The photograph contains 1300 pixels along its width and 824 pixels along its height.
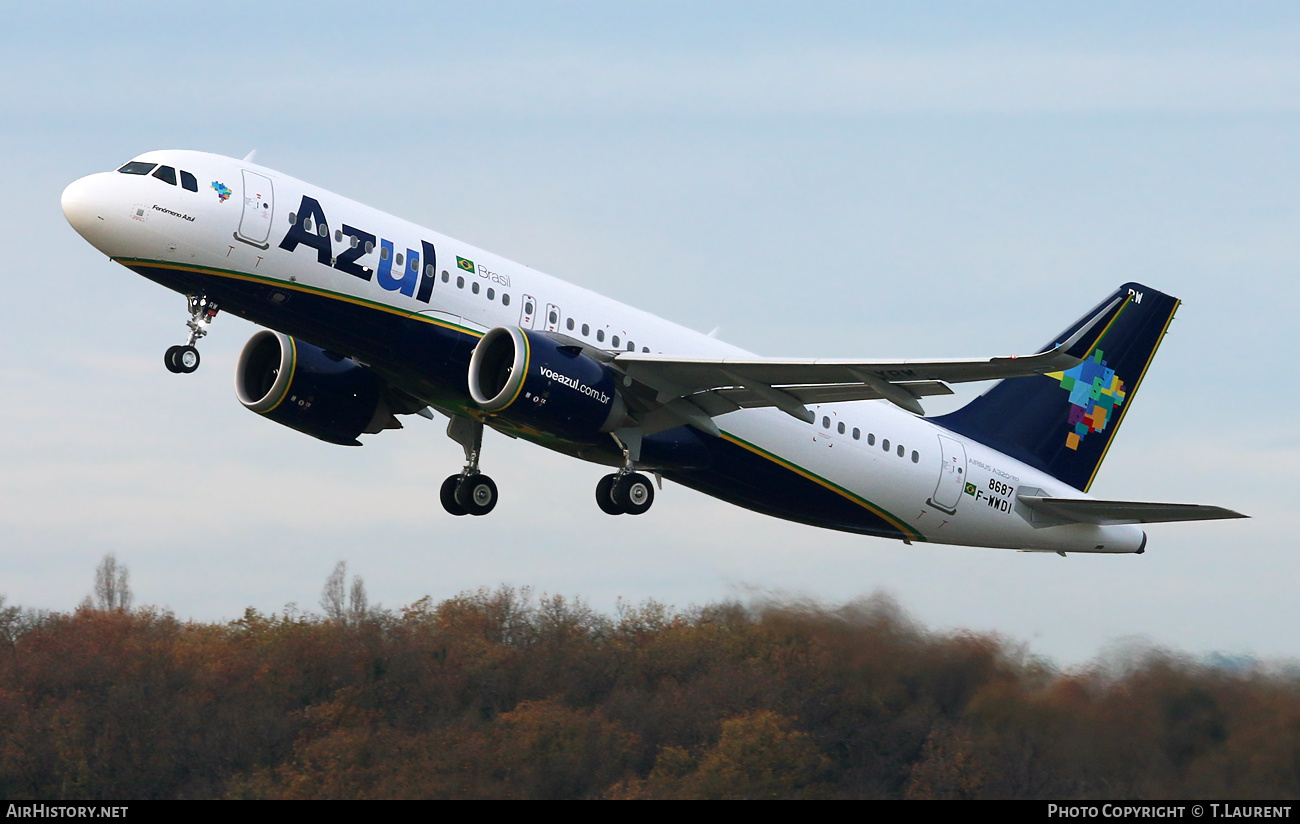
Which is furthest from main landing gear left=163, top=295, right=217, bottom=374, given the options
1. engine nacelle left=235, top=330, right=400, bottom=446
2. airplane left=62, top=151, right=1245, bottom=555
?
engine nacelle left=235, top=330, right=400, bottom=446

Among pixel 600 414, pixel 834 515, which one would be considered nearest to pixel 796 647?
pixel 834 515

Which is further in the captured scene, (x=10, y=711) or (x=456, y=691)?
(x=10, y=711)

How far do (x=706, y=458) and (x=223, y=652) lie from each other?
22.9 metres

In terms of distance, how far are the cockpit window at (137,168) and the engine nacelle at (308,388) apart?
600 centimetres

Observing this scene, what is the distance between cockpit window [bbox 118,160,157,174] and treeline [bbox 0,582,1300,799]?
16.0 metres

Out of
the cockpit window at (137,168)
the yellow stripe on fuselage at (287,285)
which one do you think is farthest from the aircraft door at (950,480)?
the cockpit window at (137,168)

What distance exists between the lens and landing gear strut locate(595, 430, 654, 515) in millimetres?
29859

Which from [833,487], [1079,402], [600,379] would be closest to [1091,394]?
[1079,402]

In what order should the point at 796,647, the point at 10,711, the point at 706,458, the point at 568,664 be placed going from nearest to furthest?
1. the point at 706,458
2. the point at 796,647
3. the point at 568,664
4. the point at 10,711

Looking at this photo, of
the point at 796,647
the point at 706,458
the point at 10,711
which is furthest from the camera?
the point at 10,711

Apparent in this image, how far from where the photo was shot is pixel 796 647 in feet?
110

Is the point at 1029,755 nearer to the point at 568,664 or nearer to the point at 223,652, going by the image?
the point at 568,664

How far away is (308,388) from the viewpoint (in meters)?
31.4
